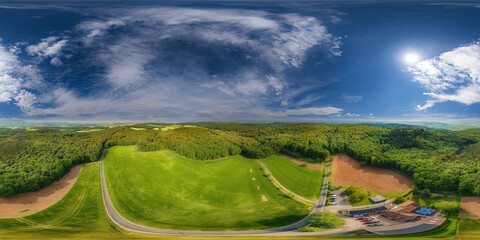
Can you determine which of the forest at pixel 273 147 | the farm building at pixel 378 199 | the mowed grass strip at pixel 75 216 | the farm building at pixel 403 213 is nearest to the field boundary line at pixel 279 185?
the forest at pixel 273 147

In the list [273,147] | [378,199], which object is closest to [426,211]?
[378,199]

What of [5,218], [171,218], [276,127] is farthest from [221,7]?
[5,218]

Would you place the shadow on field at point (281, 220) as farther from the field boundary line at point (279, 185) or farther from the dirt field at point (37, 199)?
the dirt field at point (37, 199)

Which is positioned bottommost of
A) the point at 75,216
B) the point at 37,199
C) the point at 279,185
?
the point at 75,216

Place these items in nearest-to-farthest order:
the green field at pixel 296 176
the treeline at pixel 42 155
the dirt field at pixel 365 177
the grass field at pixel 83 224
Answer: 1. the grass field at pixel 83 224
2. the dirt field at pixel 365 177
3. the green field at pixel 296 176
4. the treeline at pixel 42 155

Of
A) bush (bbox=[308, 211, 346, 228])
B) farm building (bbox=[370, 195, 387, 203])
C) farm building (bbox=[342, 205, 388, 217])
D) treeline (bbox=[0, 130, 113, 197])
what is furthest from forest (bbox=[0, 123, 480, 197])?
bush (bbox=[308, 211, 346, 228])

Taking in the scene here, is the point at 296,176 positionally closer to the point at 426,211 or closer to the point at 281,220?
the point at 281,220
